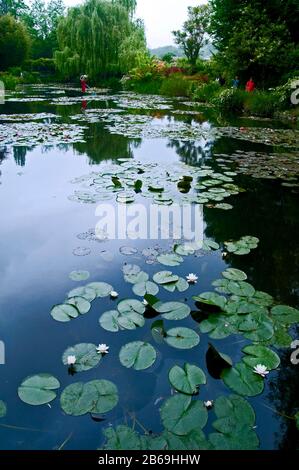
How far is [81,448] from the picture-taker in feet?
4.33

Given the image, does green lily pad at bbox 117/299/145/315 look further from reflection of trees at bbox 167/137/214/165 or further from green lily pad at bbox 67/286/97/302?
reflection of trees at bbox 167/137/214/165

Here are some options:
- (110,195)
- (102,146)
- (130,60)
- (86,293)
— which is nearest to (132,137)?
(102,146)

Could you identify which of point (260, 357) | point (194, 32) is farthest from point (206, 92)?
point (260, 357)

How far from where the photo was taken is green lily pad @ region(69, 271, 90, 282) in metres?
2.42

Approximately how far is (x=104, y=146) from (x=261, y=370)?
20.1ft

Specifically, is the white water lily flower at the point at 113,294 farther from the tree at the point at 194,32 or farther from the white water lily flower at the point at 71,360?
the tree at the point at 194,32

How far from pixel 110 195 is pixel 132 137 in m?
4.32

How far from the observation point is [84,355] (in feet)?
5.69

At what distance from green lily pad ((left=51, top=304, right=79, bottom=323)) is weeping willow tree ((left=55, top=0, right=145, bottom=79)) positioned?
24784 millimetres

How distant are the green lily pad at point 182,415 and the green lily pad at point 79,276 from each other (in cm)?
120

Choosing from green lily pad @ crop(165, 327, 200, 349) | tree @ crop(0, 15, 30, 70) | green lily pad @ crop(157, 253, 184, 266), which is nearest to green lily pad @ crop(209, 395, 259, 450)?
green lily pad @ crop(165, 327, 200, 349)

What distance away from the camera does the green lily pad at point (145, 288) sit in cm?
222

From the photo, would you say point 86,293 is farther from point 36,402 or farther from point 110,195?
point 110,195

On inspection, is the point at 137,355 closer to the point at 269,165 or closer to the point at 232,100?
the point at 269,165
